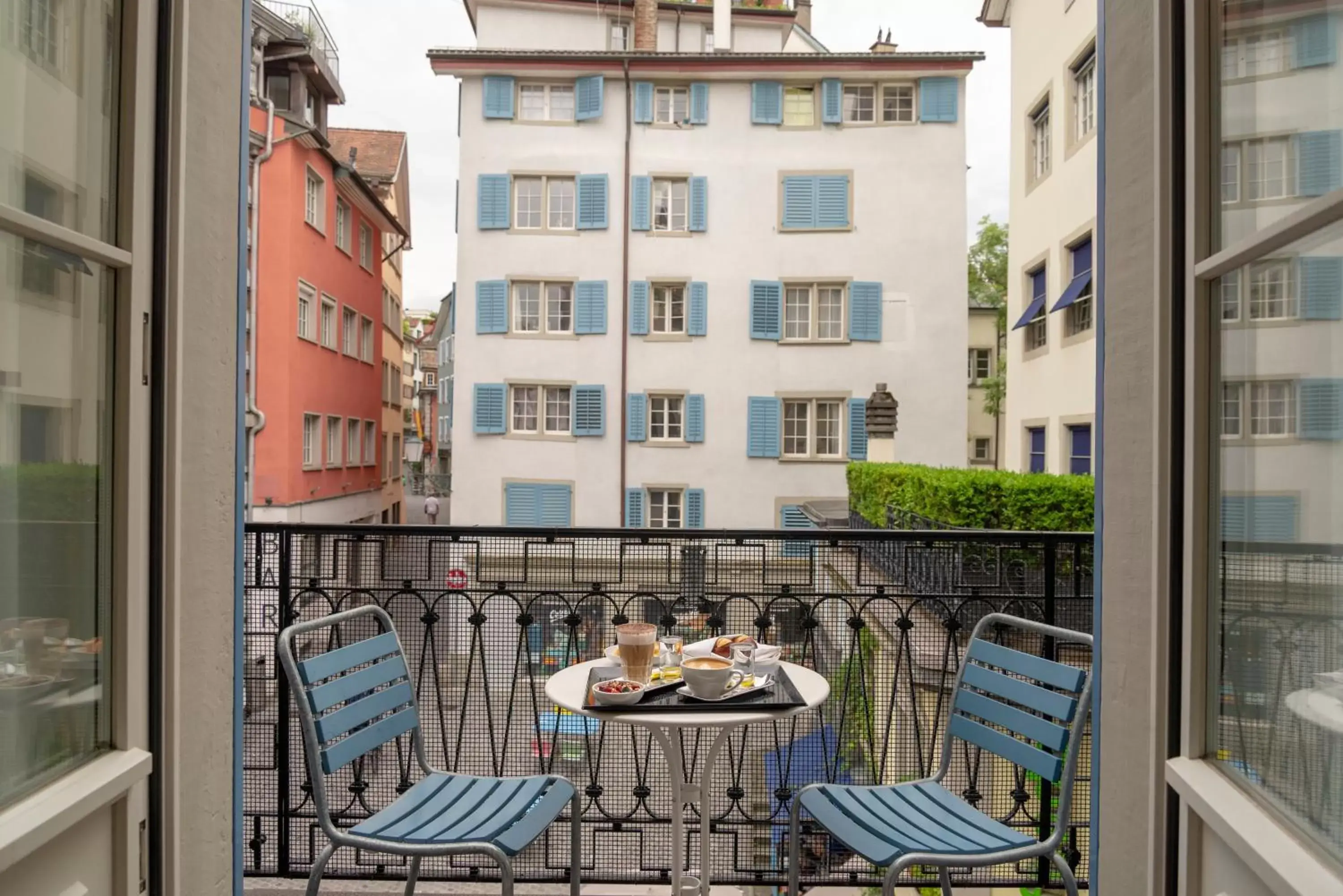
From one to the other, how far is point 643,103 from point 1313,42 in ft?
60.5

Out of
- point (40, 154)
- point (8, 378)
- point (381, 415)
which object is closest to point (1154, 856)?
point (8, 378)

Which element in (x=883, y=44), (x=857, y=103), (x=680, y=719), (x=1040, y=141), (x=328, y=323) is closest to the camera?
(x=680, y=719)

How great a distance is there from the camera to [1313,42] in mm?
1036

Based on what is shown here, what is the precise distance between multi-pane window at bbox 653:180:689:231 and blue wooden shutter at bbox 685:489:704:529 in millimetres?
5552

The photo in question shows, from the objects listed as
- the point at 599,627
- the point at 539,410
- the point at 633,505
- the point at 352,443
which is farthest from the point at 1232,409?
the point at 352,443

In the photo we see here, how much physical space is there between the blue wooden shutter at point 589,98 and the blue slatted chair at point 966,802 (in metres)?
17.4

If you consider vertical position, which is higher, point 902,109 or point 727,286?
point 902,109

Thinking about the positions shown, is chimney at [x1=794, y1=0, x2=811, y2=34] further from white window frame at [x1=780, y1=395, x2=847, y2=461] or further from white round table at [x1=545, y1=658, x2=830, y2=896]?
white round table at [x1=545, y1=658, x2=830, y2=896]

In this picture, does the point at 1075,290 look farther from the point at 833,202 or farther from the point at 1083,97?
the point at 833,202

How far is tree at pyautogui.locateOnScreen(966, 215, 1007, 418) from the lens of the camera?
28844 millimetres

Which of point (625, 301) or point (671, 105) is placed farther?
point (671, 105)

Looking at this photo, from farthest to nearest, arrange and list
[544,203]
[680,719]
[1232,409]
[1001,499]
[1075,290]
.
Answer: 1. [544,203]
2. [1075,290]
3. [1001,499]
4. [680,719]
5. [1232,409]

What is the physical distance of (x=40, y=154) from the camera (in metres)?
1.11

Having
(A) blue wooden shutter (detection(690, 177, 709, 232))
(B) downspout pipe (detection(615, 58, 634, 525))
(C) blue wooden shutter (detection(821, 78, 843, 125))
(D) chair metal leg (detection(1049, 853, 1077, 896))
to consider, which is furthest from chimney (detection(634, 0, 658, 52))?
(D) chair metal leg (detection(1049, 853, 1077, 896))
